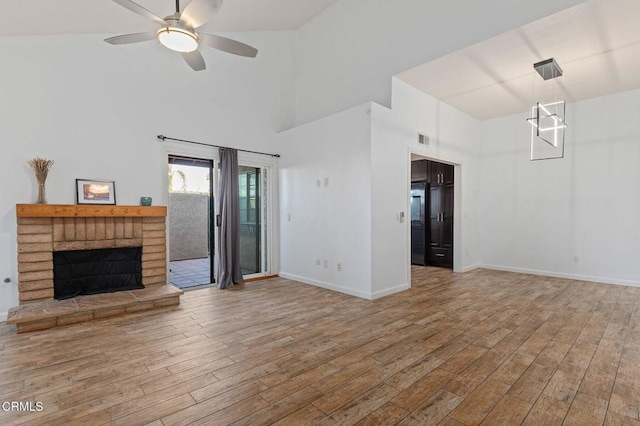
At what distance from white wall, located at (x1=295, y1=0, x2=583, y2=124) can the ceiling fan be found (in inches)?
96.5

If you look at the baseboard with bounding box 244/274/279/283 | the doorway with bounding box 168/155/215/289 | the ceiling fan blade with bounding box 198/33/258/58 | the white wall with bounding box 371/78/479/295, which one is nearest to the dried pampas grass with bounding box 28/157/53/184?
the doorway with bounding box 168/155/215/289

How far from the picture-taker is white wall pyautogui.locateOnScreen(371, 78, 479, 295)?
453 cm

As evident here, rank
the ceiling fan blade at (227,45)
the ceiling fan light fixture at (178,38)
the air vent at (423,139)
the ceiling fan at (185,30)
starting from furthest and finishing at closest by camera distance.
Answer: the air vent at (423,139), the ceiling fan blade at (227,45), the ceiling fan light fixture at (178,38), the ceiling fan at (185,30)

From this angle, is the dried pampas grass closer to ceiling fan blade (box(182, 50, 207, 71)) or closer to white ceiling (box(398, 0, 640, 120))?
ceiling fan blade (box(182, 50, 207, 71))

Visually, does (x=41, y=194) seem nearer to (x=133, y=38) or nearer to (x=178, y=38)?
(x=133, y=38)

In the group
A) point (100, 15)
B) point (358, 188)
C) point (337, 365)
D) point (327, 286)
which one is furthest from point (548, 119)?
point (100, 15)

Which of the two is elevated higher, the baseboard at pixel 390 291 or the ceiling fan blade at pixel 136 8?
the ceiling fan blade at pixel 136 8

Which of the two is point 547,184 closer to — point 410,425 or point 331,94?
point 331,94

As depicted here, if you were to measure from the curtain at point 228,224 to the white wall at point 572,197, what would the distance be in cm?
533

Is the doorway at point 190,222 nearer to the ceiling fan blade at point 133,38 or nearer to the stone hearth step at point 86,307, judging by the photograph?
the stone hearth step at point 86,307

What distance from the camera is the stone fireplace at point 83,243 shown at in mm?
3547

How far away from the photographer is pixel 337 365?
2.46 meters

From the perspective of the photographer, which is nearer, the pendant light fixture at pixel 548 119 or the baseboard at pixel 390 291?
the pendant light fixture at pixel 548 119

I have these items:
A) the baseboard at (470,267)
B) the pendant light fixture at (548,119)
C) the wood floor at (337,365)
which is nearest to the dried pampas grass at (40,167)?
the wood floor at (337,365)
